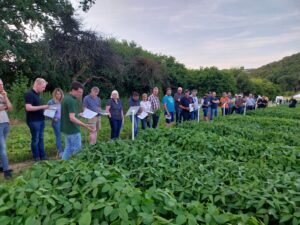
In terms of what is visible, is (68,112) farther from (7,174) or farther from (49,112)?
(7,174)

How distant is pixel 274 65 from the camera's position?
94438mm

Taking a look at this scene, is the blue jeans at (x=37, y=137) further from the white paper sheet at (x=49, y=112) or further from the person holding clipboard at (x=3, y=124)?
the person holding clipboard at (x=3, y=124)

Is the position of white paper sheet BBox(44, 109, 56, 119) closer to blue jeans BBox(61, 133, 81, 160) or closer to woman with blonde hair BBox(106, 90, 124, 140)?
blue jeans BBox(61, 133, 81, 160)

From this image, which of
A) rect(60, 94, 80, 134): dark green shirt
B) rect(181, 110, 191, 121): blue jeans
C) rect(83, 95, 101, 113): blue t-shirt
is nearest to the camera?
rect(60, 94, 80, 134): dark green shirt

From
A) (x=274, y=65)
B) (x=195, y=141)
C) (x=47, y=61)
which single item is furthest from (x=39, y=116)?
(x=274, y=65)

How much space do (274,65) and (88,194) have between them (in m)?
103

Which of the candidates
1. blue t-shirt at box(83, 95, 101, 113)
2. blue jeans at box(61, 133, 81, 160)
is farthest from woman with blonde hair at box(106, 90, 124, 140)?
blue jeans at box(61, 133, 81, 160)

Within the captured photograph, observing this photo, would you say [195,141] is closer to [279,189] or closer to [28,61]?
[279,189]

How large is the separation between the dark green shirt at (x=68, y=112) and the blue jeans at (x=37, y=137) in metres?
1.15

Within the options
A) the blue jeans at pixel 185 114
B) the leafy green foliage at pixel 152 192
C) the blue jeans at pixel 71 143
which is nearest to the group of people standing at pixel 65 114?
the blue jeans at pixel 71 143

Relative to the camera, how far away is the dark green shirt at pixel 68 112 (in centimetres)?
509

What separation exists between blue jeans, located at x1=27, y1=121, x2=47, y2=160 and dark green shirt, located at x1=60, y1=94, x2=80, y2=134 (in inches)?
45.3

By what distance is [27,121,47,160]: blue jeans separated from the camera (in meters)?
6.05

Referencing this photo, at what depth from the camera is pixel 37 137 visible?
6.20 meters
